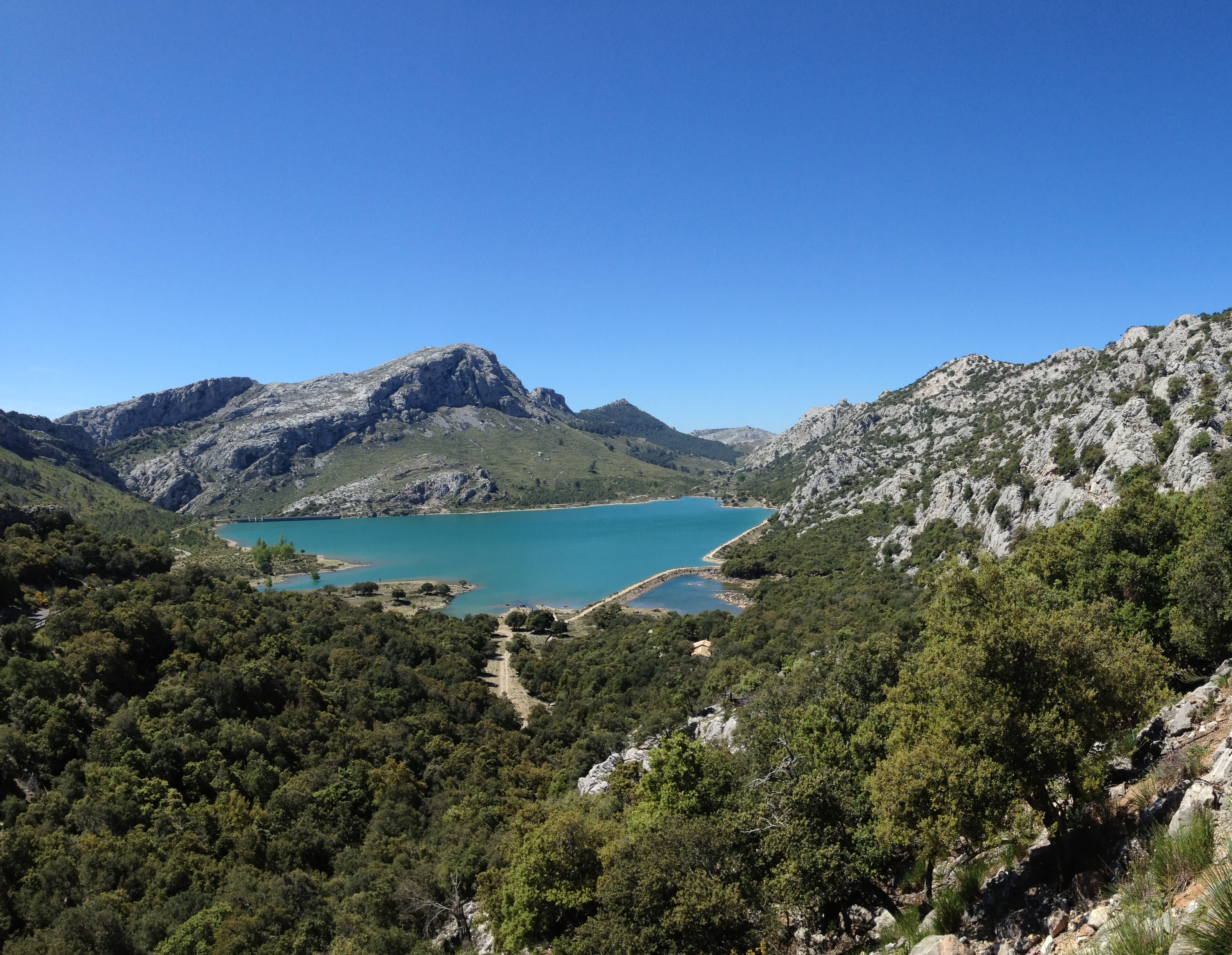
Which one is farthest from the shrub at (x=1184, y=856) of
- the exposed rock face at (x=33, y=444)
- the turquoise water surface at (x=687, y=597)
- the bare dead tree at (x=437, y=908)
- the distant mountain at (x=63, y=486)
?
the exposed rock face at (x=33, y=444)

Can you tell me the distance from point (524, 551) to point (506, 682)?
85.1 m

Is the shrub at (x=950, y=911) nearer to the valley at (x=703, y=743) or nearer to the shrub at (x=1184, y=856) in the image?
the valley at (x=703, y=743)

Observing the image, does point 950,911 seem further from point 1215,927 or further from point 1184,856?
point 1215,927

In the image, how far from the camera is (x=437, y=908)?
21625 mm

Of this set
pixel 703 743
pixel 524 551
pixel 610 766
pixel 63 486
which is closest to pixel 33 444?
pixel 63 486

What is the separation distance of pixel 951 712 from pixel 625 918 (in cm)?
827

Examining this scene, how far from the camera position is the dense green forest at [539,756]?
10.3m

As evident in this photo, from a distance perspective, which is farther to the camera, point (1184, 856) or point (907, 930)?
point (907, 930)

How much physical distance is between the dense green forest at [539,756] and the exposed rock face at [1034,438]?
7.62m

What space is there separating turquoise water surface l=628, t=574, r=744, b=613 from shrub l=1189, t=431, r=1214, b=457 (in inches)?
2067

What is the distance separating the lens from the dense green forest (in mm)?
10281

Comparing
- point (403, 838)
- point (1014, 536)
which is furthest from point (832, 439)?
point (403, 838)

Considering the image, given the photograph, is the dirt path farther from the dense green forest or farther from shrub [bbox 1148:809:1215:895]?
shrub [bbox 1148:809:1215:895]

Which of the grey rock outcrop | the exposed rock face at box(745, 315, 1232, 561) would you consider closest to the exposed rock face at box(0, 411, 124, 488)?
the grey rock outcrop
